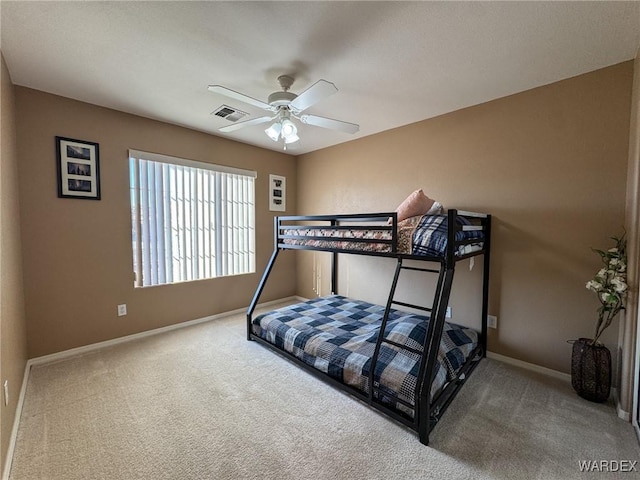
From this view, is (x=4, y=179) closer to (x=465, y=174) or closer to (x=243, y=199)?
(x=243, y=199)

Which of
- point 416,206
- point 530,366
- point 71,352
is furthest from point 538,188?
point 71,352

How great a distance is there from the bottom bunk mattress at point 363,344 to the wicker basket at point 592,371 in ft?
2.29

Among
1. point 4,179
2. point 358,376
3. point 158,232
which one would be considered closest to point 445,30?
point 358,376

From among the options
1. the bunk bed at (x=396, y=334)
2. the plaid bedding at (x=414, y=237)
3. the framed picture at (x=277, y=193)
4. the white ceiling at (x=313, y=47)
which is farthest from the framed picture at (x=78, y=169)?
the plaid bedding at (x=414, y=237)

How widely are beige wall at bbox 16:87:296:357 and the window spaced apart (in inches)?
4.5

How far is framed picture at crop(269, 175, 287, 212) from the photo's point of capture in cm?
427

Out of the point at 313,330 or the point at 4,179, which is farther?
the point at 313,330

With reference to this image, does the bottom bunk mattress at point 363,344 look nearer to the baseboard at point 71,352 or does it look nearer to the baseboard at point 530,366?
the baseboard at point 530,366

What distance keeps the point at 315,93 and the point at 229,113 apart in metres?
1.52

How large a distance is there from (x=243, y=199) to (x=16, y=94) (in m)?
2.31

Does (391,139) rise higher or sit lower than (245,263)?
higher

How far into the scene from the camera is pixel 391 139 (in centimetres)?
332

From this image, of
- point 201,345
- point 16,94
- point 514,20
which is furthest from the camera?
point 201,345

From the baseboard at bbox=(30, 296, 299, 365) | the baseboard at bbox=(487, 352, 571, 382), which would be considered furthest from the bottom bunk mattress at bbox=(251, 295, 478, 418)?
the baseboard at bbox=(30, 296, 299, 365)
